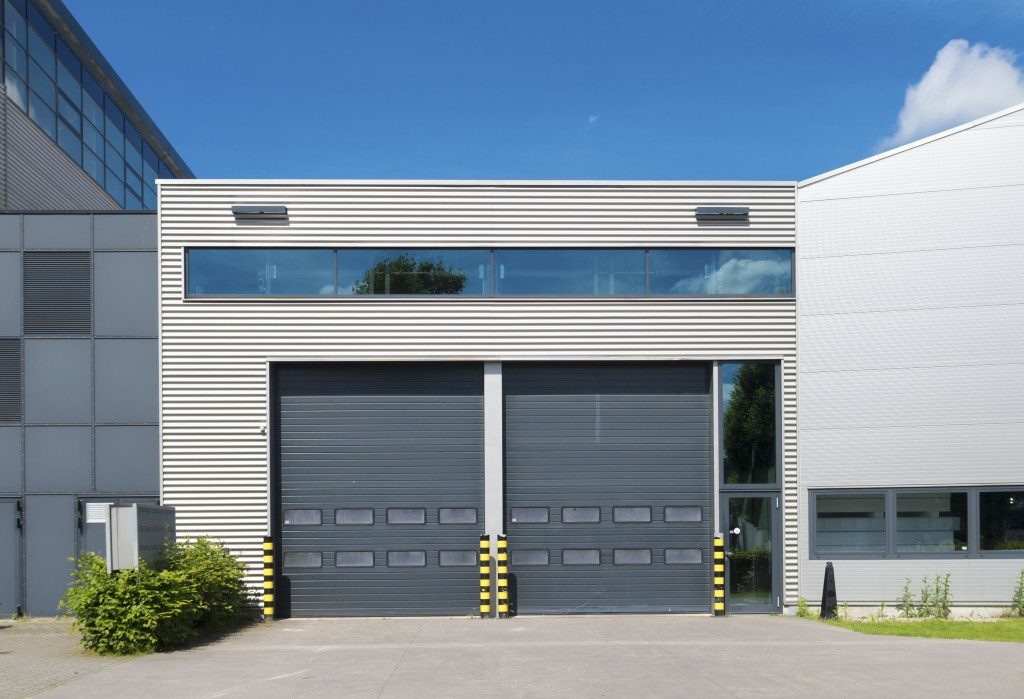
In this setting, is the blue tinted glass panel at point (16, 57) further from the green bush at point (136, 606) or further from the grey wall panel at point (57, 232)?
the green bush at point (136, 606)

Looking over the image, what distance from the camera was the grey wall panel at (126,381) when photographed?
16.3 metres

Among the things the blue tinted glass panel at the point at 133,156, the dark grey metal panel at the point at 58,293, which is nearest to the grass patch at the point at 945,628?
the dark grey metal panel at the point at 58,293

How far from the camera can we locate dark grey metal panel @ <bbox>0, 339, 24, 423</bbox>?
53.4 ft

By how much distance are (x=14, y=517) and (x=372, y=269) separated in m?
8.00

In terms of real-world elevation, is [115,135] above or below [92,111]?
below

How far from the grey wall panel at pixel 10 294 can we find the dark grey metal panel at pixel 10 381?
244mm

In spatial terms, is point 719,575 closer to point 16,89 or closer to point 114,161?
point 16,89

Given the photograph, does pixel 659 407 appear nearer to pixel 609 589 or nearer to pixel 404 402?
pixel 609 589

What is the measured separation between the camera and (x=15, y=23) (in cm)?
2025

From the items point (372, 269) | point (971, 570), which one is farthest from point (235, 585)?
point (971, 570)

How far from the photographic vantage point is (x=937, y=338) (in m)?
16.4

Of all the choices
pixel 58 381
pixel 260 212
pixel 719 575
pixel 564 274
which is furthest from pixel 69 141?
pixel 719 575

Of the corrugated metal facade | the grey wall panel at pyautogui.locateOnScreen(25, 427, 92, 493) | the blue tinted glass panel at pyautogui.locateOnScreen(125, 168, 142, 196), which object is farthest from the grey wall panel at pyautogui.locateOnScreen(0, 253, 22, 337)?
the blue tinted glass panel at pyautogui.locateOnScreen(125, 168, 142, 196)

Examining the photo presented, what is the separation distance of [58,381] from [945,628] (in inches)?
641
